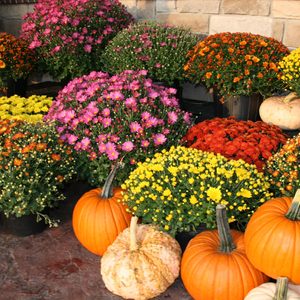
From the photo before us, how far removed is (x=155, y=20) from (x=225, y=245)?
5256 mm

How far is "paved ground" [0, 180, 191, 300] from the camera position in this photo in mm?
3240

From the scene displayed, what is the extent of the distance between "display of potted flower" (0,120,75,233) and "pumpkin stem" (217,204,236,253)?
153 cm

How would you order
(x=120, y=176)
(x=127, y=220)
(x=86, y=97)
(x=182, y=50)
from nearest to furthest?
(x=127, y=220) → (x=120, y=176) → (x=86, y=97) → (x=182, y=50)

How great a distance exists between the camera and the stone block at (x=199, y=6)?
6601mm

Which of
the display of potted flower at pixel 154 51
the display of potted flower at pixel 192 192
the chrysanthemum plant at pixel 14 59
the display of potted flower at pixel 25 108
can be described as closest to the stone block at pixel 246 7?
the display of potted flower at pixel 154 51

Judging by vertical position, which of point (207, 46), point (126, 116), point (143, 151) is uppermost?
point (207, 46)

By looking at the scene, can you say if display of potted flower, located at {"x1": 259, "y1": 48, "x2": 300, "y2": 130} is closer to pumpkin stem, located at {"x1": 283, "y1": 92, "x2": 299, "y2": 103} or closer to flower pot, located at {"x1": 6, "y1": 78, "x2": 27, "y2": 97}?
pumpkin stem, located at {"x1": 283, "y1": 92, "x2": 299, "y2": 103}

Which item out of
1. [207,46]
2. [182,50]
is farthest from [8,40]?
[207,46]

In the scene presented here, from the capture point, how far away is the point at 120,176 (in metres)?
4.00

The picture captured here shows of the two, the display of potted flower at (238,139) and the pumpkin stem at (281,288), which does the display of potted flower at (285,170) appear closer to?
the display of potted flower at (238,139)

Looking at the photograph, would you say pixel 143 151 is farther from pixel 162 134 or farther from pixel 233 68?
pixel 233 68

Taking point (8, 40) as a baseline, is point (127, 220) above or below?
below

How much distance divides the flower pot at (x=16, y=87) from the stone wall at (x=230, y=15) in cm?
221

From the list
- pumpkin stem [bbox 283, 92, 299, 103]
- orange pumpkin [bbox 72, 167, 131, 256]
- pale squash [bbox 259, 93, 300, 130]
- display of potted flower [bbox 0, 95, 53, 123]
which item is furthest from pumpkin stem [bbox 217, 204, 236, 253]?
display of potted flower [bbox 0, 95, 53, 123]
